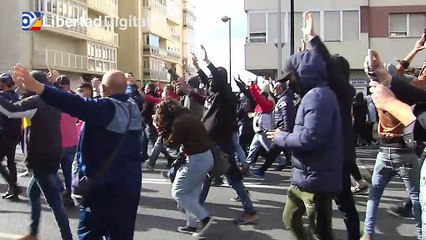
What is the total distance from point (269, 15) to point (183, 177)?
23978 millimetres

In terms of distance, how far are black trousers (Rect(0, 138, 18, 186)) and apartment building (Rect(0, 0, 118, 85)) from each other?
2662 centimetres

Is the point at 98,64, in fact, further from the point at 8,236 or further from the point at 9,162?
the point at 8,236

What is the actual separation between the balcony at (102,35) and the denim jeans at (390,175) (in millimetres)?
42414

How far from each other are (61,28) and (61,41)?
6.25ft

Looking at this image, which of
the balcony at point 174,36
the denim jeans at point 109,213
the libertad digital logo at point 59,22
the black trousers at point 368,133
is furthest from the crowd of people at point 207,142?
the balcony at point 174,36

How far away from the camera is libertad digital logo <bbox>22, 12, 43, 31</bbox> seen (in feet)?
120

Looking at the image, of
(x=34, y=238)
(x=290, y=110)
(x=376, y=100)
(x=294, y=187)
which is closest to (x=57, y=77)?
(x=34, y=238)

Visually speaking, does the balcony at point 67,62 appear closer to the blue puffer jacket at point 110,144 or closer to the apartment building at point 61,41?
the apartment building at point 61,41

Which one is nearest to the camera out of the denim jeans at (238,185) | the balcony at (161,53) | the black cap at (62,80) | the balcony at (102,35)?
the denim jeans at (238,185)

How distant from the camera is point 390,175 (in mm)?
5469

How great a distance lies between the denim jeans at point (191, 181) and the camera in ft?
18.9

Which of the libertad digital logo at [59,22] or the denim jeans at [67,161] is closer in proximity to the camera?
the denim jeans at [67,161]

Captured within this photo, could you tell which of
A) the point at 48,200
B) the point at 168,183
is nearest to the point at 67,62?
the point at 168,183

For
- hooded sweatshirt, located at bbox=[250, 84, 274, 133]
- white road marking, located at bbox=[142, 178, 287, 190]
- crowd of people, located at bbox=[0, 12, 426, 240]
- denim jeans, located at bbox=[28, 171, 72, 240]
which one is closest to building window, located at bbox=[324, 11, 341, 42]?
hooded sweatshirt, located at bbox=[250, 84, 274, 133]
